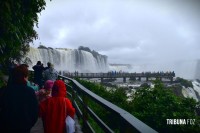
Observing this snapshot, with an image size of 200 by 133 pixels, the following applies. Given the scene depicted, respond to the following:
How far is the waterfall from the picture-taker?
239ft

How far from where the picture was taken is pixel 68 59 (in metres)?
88.4

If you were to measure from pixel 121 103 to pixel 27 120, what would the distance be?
9.78m

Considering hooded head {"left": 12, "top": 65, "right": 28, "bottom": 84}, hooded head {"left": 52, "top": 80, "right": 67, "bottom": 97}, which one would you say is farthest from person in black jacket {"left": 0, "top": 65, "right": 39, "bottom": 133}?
hooded head {"left": 52, "top": 80, "right": 67, "bottom": 97}

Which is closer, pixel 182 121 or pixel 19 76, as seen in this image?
pixel 19 76

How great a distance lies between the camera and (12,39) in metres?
8.73

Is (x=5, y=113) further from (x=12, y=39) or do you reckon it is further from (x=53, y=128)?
(x=12, y=39)

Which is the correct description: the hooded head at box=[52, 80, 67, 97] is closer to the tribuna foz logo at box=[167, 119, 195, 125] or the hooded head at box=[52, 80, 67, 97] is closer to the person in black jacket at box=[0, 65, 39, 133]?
the person in black jacket at box=[0, 65, 39, 133]

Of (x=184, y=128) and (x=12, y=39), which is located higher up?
(x=12, y=39)

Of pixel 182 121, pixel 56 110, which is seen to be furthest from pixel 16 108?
pixel 182 121

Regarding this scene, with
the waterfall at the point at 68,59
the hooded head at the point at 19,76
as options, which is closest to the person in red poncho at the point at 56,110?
the hooded head at the point at 19,76

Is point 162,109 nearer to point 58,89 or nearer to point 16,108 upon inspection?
point 58,89

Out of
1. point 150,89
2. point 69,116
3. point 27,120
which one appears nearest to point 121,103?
point 150,89

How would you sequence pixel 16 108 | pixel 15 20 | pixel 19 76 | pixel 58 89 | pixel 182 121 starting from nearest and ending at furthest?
pixel 16 108
pixel 19 76
pixel 58 89
pixel 15 20
pixel 182 121

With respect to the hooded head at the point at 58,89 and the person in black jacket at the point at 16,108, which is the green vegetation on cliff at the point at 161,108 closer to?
the hooded head at the point at 58,89
